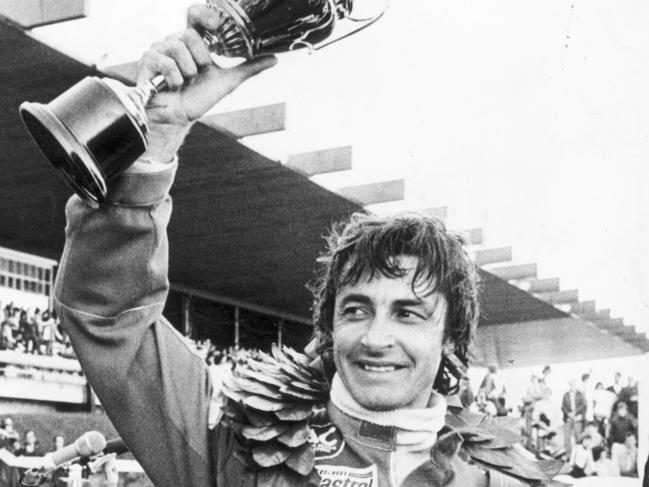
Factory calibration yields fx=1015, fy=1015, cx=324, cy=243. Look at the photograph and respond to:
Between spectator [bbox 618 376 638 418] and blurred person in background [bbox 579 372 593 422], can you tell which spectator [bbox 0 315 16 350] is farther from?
spectator [bbox 618 376 638 418]

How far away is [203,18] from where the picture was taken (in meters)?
1.68

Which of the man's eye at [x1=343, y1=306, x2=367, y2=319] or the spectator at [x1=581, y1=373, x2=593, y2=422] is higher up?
the man's eye at [x1=343, y1=306, x2=367, y2=319]

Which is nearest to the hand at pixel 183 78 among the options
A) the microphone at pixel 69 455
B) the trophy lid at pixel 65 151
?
the trophy lid at pixel 65 151

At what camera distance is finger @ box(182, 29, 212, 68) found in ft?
5.39

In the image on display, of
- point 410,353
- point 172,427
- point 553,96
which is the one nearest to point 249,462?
point 172,427

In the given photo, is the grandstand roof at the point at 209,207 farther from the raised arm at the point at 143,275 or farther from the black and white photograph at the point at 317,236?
the raised arm at the point at 143,275

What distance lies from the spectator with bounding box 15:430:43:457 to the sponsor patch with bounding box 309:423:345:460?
8967mm

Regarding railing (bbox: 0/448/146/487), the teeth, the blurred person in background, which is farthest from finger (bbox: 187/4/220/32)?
the blurred person in background

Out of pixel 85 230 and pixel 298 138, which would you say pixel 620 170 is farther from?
pixel 85 230

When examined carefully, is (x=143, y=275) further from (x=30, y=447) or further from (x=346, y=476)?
(x=30, y=447)

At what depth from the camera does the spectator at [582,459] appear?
15.8 metres

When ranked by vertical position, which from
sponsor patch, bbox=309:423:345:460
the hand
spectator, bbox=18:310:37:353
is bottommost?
spectator, bbox=18:310:37:353

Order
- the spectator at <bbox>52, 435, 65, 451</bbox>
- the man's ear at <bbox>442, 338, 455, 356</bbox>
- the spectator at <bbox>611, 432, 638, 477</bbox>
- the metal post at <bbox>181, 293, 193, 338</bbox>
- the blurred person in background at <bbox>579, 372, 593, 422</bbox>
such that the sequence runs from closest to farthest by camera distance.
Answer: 1. the man's ear at <bbox>442, 338, 455, 356</bbox>
2. the spectator at <bbox>52, 435, 65, 451</bbox>
3. the spectator at <bbox>611, 432, 638, 477</bbox>
4. the metal post at <bbox>181, 293, 193, 338</bbox>
5. the blurred person in background at <bbox>579, 372, 593, 422</bbox>

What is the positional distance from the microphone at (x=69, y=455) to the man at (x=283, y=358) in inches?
142
